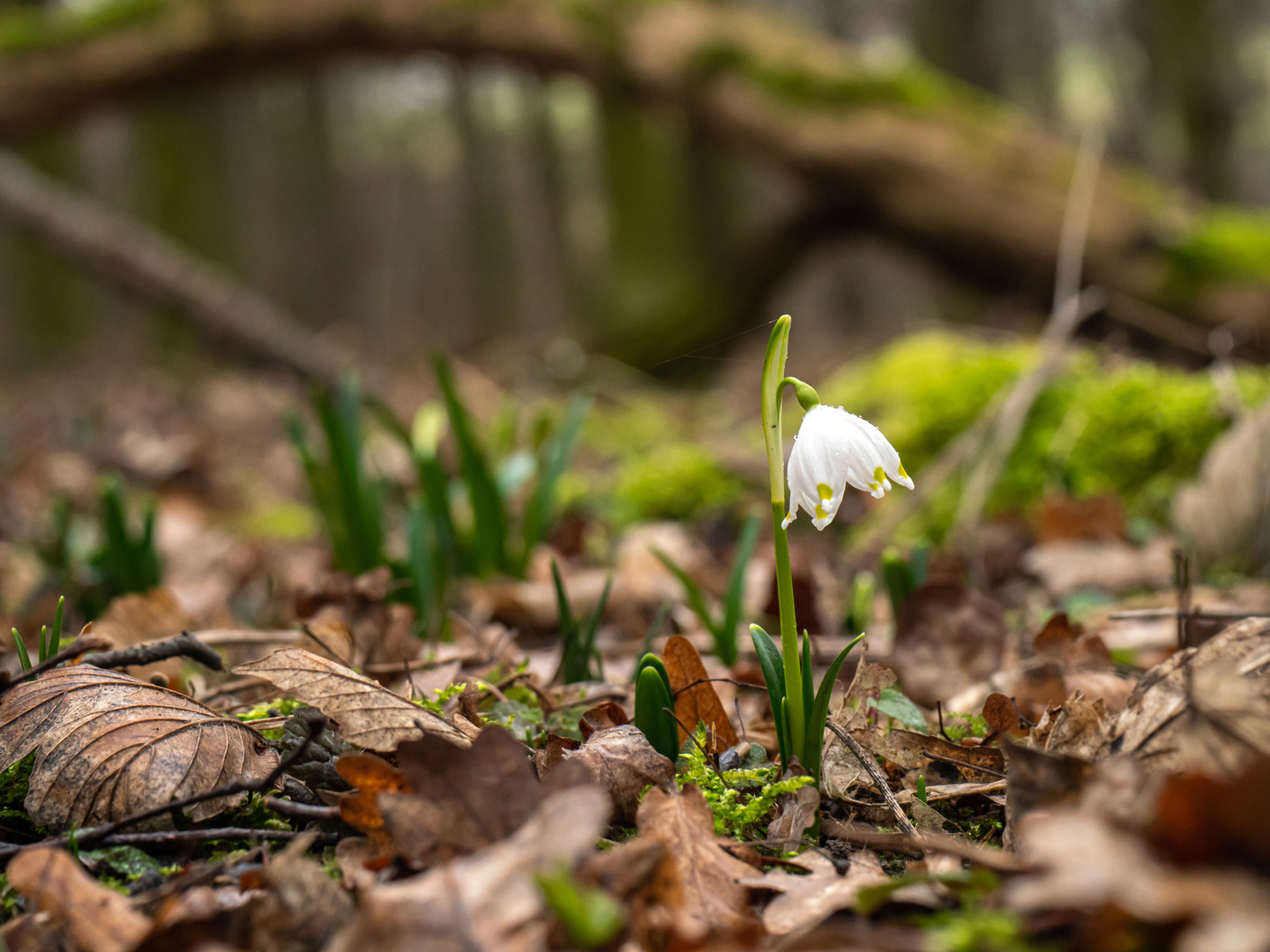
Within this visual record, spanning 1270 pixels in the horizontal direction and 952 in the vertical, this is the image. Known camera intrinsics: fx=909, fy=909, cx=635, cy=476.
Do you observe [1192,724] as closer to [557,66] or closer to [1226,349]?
[1226,349]

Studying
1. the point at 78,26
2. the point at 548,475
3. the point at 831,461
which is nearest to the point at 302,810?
the point at 831,461

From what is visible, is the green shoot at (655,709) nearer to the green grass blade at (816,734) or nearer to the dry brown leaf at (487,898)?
the green grass blade at (816,734)

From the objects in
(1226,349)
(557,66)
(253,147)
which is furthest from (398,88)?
(1226,349)

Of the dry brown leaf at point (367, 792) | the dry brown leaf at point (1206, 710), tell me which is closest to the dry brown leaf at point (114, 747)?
the dry brown leaf at point (367, 792)

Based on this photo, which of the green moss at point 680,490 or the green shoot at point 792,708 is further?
the green moss at point 680,490

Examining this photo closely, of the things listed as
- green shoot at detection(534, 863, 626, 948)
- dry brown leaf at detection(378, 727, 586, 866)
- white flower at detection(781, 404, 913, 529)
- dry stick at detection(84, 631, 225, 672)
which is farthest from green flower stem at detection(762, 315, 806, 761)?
dry stick at detection(84, 631, 225, 672)

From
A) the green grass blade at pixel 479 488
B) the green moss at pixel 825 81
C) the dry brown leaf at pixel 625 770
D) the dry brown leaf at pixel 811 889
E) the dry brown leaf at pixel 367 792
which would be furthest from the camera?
the green moss at pixel 825 81

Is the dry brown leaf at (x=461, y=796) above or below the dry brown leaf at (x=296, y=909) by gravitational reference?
above

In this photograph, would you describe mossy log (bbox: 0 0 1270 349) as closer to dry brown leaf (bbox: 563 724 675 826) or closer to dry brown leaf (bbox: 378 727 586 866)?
dry brown leaf (bbox: 563 724 675 826)
